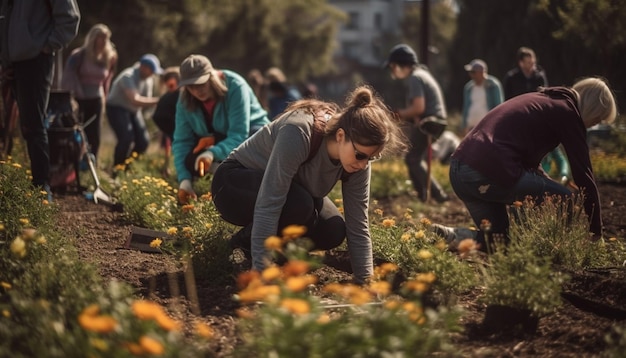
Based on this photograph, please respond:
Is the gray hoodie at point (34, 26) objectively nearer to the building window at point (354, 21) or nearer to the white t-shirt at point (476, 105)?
the white t-shirt at point (476, 105)

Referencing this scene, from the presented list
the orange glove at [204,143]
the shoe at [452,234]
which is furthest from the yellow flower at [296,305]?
the orange glove at [204,143]

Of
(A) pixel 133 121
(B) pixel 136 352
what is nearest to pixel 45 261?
(B) pixel 136 352

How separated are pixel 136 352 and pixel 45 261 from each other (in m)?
1.82

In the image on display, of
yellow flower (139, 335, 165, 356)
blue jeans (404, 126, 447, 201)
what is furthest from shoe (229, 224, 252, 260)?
blue jeans (404, 126, 447, 201)

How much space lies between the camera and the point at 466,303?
4238mm

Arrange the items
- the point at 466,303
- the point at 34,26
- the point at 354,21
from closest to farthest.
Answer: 1. the point at 466,303
2. the point at 34,26
3. the point at 354,21

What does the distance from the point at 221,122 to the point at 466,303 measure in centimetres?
264

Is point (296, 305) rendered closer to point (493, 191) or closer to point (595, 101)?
point (493, 191)

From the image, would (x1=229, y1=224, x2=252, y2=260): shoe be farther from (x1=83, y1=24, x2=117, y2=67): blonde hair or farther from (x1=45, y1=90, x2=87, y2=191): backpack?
(x1=83, y1=24, x2=117, y2=67): blonde hair

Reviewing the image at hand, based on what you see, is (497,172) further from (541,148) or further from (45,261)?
(45,261)

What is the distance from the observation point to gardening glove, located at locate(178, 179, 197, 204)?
220 inches

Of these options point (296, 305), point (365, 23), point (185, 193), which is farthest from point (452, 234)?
point (365, 23)

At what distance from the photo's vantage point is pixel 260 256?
13.3ft

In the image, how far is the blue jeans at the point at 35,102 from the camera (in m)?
6.42
